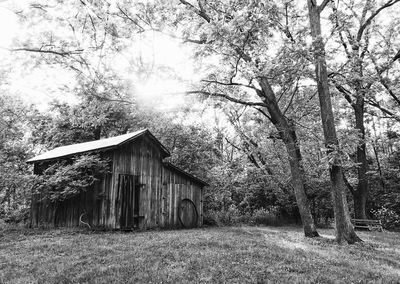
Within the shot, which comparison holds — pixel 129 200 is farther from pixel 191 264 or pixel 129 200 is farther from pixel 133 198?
pixel 191 264

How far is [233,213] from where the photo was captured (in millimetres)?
27016

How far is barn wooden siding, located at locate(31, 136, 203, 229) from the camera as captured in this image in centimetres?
1728

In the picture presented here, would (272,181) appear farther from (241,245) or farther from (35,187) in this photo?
(35,187)

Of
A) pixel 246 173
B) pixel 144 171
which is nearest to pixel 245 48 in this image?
pixel 144 171

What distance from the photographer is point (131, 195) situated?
18266 mm

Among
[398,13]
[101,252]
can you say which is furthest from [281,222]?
[101,252]

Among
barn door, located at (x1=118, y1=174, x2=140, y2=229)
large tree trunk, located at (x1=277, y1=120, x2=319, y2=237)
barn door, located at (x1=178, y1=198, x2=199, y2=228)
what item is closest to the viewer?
large tree trunk, located at (x1=277, y1=120, x2=319, y2=237)

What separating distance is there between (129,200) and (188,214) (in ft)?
16.4

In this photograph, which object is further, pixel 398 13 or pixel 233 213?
pixel 233 213

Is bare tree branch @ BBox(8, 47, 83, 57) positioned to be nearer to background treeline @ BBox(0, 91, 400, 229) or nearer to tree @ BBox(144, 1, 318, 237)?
tree @ BBox(144, 1, 318, 237)

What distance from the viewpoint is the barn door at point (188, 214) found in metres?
20.8

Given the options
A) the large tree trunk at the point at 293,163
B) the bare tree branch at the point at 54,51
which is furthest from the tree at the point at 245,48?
the bare tree branch at the point at 54,51

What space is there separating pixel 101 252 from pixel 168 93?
28.1 ft

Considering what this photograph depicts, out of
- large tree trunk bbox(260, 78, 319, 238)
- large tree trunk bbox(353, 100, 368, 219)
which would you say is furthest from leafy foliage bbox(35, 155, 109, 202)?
large tree trunk bbox(353, 100, 368, 219)
